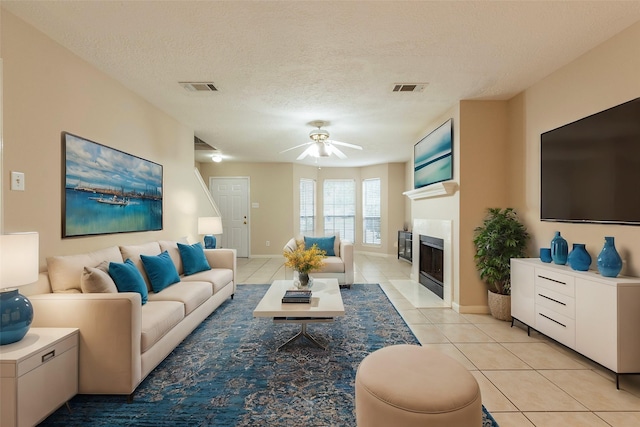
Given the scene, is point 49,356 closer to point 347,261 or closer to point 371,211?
point 347,261

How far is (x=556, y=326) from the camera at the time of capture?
8.83 feet

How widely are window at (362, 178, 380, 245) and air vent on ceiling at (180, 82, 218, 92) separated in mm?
5965

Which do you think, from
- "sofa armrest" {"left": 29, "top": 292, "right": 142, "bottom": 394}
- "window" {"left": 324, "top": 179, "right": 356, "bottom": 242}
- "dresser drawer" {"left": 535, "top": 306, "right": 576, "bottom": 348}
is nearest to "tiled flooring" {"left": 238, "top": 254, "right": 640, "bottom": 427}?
"dresser drawer" {"left": 535, "top": 306, "right": 576, "bottom": 348}

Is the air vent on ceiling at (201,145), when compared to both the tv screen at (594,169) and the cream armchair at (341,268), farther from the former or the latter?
the tv screen at (594,169)

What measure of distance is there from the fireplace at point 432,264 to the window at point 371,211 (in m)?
3.46

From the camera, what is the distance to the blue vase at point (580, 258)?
8.36 feet

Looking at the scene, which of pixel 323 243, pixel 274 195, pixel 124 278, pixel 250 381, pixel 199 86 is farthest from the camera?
pixel 274 195

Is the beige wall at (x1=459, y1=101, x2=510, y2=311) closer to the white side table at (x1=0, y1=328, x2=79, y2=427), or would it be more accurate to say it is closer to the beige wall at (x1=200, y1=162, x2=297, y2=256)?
the white side table at (x1=0, y1=328, x2=79, y2=427)

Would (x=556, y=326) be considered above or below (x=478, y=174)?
Result: below

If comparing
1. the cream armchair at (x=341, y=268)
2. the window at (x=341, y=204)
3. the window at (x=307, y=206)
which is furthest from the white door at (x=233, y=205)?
the cream armchair at (x=341, y=268)

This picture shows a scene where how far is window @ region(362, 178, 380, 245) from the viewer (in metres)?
8.70

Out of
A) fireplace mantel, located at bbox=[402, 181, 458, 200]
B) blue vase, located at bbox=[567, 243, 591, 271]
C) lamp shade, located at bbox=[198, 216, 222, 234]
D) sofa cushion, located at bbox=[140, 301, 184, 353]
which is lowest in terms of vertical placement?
sofa cushion, located at bbox=[140, 301, 184, 353]

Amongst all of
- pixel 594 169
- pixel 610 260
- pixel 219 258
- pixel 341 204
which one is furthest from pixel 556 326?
→ pixel 341 204

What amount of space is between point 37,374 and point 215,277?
6.70 feet
